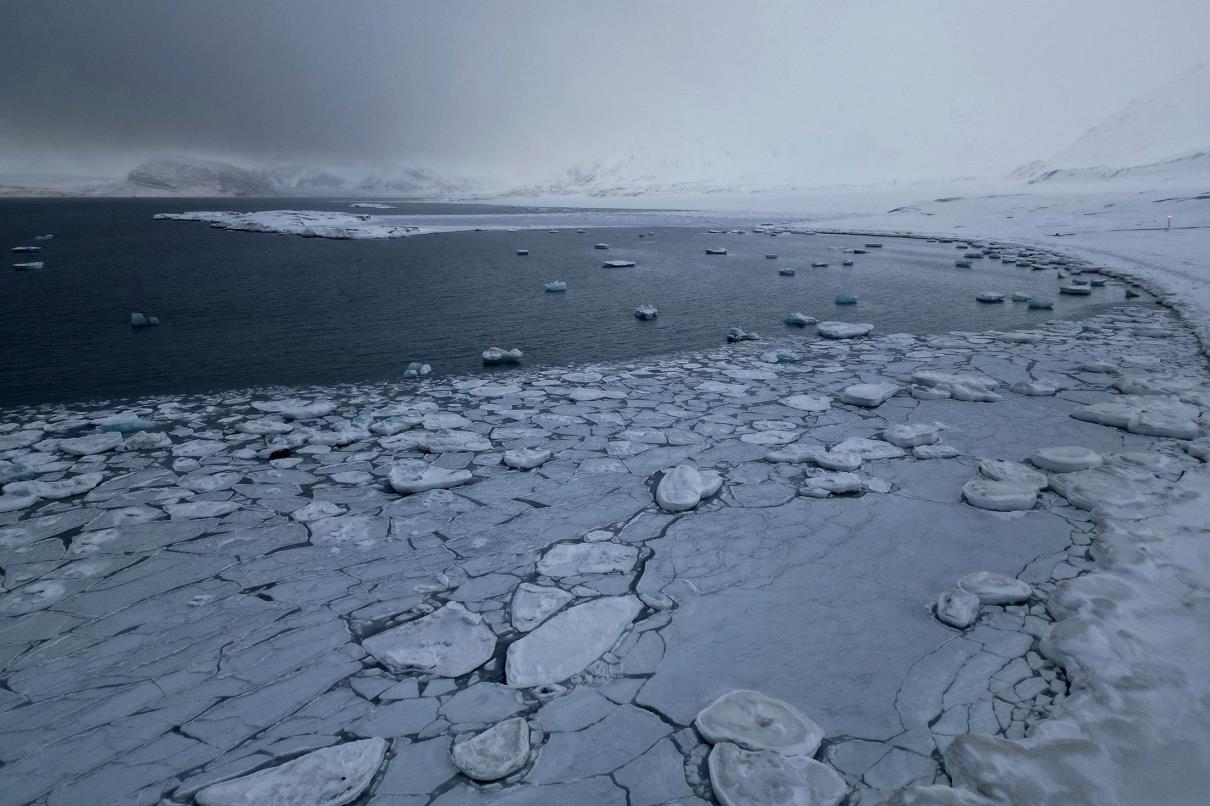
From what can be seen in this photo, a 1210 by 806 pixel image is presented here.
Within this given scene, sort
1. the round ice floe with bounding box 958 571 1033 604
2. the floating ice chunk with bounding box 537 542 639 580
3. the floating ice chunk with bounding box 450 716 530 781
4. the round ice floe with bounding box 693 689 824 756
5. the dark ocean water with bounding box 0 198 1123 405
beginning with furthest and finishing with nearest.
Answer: the dark ocean water with bounding box 0 198 1123 405, the floating ice chunk with bounding box 537 542 639 580, the round ice floe with bounding box 958 571 1033 604, the round ice floe with bounding box 693 689 824 756, the floating ice chunk with bounding box 450 716 530 781

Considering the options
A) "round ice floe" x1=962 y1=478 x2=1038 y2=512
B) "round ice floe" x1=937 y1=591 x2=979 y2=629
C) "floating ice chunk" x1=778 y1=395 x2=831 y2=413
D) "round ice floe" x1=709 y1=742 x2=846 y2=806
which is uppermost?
"floating ice chunk" x1=778 y1=395 x2=831 y2=413

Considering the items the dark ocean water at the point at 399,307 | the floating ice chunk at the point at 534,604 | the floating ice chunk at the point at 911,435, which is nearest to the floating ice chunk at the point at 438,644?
the floating ice chunk at the point at 534,604

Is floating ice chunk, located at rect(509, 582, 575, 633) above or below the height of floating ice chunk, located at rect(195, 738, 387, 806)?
above

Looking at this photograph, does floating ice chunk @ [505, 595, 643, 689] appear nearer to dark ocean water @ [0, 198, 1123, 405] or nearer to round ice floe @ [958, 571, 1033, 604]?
round ice floe @ [958, 571, 1033, 604]

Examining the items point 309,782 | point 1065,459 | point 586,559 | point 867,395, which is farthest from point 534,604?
point 867,395

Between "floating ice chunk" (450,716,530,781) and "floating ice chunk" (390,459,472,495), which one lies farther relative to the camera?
"floating ice chunk" (390,459,472,495)

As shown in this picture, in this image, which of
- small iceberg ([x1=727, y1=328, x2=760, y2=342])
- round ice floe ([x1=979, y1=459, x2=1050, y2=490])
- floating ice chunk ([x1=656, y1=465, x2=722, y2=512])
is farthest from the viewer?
small iceberg ([x1=727, y1=328, x2=760, y2=342])

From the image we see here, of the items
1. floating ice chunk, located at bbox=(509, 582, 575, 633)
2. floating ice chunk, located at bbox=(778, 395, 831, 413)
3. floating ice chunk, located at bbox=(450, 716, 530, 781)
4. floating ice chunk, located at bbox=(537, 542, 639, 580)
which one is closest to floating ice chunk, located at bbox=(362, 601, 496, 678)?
floating ice chunk, located at bbox=(509, 582, 575, 633)
